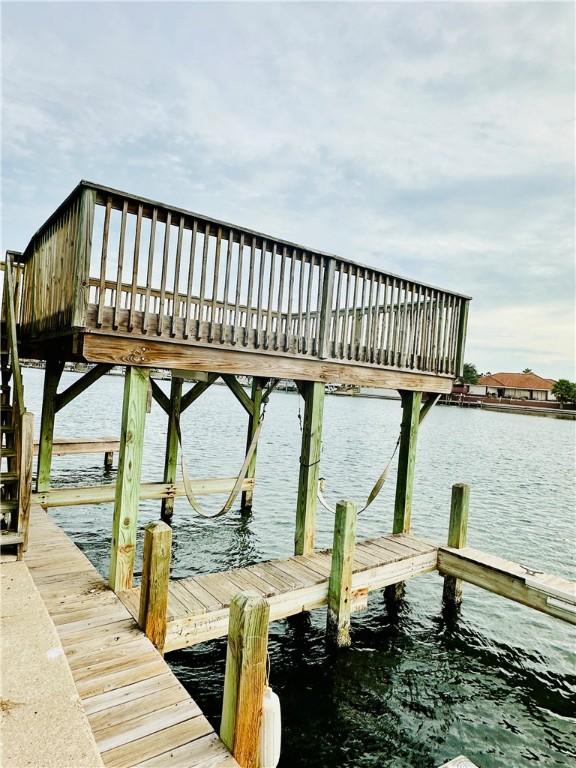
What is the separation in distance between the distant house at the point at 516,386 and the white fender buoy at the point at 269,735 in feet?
355

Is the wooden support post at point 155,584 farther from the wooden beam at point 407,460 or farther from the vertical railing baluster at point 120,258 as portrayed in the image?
the wooden beam at point 407,460

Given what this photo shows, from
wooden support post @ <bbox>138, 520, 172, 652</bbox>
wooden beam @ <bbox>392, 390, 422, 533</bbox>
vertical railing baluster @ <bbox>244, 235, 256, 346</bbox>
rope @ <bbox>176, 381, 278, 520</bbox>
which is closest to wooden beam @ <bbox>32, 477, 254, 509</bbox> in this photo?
rope @ <bbox>176, 381, 278, 520</bbox>

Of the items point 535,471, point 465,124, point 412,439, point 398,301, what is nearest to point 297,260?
point 398,301

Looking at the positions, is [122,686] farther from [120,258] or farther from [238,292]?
[238,292]

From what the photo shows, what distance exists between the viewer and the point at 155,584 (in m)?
4.18

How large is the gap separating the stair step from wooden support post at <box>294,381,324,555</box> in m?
3.67

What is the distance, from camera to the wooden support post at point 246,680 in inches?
118

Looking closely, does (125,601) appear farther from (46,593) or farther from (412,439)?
(412,439)

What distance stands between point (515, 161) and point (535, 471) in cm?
1919

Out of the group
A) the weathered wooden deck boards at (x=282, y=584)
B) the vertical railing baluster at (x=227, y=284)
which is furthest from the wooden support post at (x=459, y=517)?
the vertical railing baluster at (x=227, y=284)

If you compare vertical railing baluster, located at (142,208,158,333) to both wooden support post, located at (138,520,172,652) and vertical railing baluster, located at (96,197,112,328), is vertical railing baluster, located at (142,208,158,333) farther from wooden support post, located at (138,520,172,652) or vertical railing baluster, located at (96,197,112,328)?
wooden support post, located at (138,520,172,652)

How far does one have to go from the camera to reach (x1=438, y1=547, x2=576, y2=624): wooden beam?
592 cm

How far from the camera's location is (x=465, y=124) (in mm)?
23234

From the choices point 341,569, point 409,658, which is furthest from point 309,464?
point 409,658
